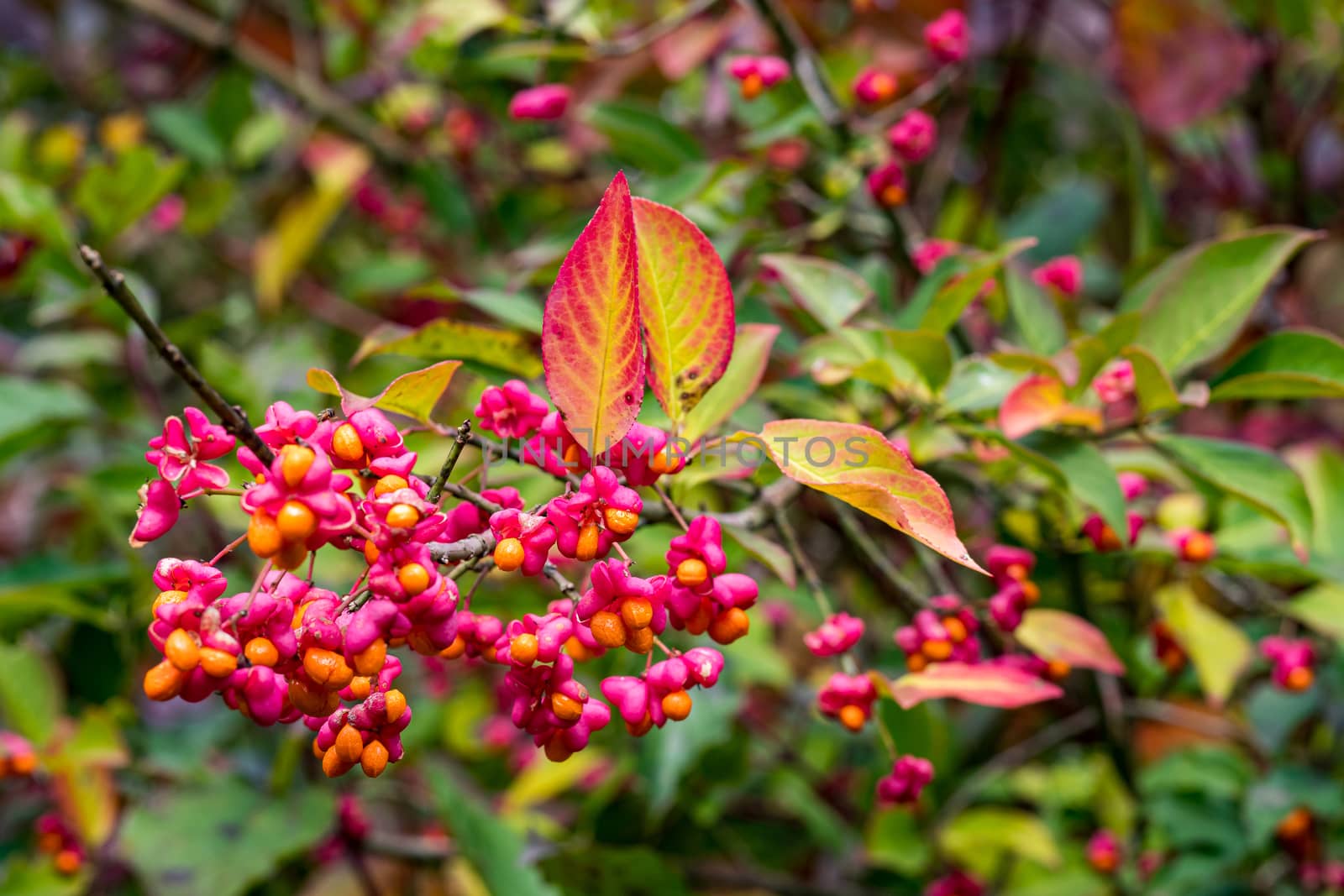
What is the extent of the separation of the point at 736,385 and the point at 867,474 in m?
0.20

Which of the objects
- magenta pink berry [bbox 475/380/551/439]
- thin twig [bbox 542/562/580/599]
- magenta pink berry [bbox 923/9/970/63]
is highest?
magenta pink berry [bbox 923/9/970/63]

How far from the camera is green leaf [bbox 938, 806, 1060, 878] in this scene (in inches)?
60.9

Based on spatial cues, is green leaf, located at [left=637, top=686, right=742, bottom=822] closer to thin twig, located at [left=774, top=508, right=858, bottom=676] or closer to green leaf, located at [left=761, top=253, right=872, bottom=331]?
thin twig, located at [left=774, top=508, right=858, bottom=676]

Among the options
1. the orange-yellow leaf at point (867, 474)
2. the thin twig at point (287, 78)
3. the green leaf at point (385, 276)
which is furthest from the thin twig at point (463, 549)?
the thin twig at point (287, 78)

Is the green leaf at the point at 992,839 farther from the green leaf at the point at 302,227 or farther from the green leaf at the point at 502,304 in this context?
the green leaf at the point at 302,227

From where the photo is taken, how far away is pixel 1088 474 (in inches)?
33.6

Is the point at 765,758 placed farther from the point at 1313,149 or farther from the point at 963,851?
the point at 1313,149

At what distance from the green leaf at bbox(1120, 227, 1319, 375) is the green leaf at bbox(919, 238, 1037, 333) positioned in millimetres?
161

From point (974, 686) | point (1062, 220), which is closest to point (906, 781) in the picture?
point (974, 686)

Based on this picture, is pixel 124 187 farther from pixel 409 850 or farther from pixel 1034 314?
pixel 1034 314

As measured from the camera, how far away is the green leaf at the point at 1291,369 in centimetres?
86

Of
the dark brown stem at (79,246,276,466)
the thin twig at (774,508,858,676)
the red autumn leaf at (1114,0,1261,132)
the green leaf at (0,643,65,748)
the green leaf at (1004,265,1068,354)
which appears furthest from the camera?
the red autumn leaf at (1114,0,1261,132)

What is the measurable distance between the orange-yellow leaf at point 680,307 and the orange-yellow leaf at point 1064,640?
0.41m

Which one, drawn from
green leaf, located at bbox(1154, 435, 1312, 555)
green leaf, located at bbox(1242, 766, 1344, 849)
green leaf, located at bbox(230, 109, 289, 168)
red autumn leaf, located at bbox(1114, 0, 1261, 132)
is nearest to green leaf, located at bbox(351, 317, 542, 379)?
green leaf, located at bbox(1154, 435, 1312, 555)
